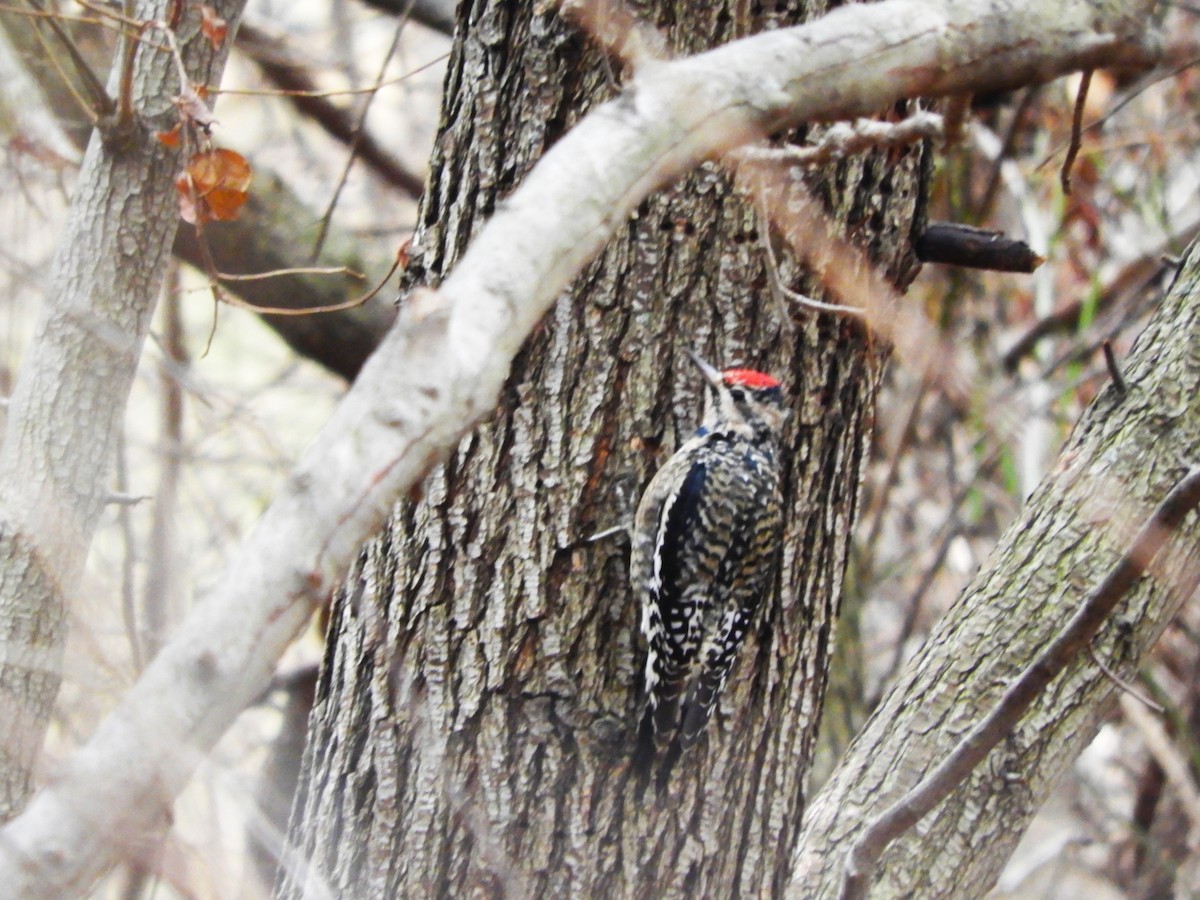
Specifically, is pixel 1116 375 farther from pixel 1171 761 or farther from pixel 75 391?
pixel 1171 761

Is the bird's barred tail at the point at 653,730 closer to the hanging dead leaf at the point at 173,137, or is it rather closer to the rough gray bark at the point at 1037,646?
the rough gray bark at the point at 1037,646

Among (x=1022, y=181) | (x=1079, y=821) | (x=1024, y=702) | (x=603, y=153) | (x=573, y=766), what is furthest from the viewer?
(x=1079, y=821)

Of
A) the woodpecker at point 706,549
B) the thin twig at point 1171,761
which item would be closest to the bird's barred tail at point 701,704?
the woodpecker at point 706,549

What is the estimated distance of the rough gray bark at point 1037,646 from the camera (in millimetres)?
2469

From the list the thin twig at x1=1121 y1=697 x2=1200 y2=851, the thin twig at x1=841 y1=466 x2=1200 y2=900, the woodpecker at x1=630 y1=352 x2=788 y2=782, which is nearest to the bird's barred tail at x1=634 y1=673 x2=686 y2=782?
the woodpecker at x1=630 y1=352 x2=788 y2=782

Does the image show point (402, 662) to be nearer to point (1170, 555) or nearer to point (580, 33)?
point (580, 33)

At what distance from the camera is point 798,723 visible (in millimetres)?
2582

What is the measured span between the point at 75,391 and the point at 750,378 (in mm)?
1534

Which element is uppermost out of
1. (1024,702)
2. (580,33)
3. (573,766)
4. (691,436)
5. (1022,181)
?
(1022,181)

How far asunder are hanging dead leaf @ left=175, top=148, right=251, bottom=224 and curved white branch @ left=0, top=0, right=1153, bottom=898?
5.07 feet

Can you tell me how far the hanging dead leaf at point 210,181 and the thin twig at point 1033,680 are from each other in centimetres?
191

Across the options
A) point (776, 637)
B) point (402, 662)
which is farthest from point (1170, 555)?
point (402, 662)

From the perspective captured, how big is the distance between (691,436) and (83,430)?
1.38m

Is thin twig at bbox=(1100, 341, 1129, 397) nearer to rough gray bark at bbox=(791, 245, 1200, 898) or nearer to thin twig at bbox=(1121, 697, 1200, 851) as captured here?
rough gray bark at bbox=(791, 245, 1200, 898)
